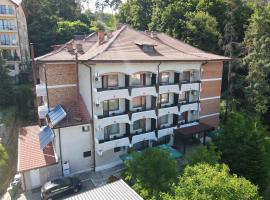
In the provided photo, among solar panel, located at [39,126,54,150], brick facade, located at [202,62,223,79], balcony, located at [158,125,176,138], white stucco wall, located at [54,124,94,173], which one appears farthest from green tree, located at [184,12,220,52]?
solar panel, located at [39,126,54,150]

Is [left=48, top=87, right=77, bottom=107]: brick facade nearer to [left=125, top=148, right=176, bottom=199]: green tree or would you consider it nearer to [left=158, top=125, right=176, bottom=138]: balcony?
[left=158, top=125, right=176, bottom=138]: balcony

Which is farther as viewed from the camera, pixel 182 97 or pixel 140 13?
pixel 140 13

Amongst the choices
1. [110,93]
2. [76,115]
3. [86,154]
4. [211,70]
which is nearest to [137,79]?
[110,93]

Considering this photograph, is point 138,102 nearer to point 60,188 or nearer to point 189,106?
point 189,106

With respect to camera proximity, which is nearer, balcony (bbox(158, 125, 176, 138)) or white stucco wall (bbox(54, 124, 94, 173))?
white stucco wall (bbox(54, 124, 94, 173))

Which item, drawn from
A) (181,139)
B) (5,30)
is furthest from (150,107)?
(5,30)

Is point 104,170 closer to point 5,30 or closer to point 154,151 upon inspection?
point 154,151
